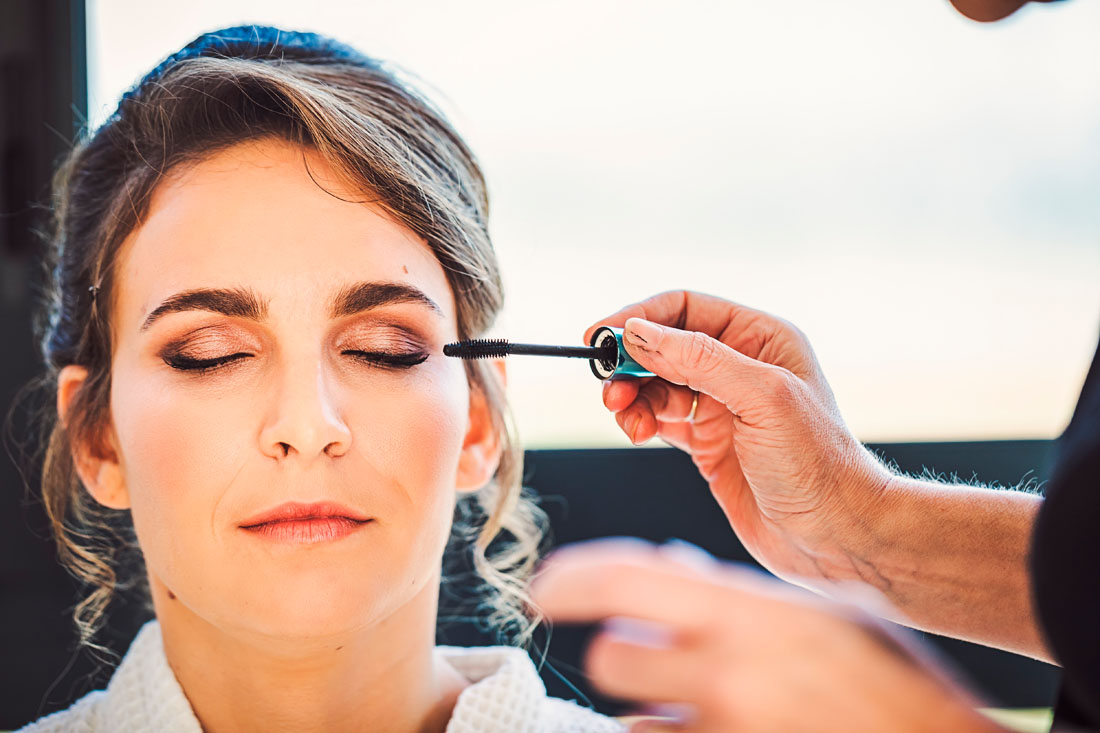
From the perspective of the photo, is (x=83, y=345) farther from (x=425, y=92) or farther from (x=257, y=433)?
(x=425, y=92)

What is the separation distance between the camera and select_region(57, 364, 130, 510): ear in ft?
3.48

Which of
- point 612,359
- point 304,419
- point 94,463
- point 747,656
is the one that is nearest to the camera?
point 747,656

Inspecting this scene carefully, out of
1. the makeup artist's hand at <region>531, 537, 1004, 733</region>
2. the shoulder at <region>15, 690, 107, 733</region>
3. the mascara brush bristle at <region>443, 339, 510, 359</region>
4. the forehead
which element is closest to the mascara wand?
the mascara brush bristle at <region>443, 339, 510, 359</region>

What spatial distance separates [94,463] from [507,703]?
56cm

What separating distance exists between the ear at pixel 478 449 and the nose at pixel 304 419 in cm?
27

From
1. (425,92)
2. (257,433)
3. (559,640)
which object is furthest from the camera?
(559,640)

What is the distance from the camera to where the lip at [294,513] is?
88 cm

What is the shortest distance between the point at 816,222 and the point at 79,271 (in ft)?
3.74

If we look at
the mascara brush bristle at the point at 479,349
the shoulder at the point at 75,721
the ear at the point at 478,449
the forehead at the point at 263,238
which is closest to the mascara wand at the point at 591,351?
the mascara brush bristle at the point at 479,349

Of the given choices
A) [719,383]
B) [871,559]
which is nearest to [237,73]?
[719,383]

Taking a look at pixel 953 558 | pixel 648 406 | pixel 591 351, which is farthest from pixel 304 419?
pixel 953 558

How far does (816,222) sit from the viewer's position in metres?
1.60

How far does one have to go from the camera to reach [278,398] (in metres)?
0.89

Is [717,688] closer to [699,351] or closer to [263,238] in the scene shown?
[699,351]
